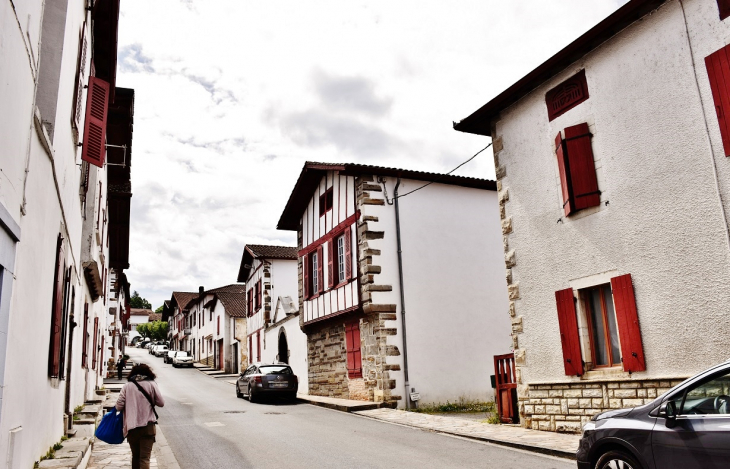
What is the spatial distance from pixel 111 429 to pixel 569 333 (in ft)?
23.7

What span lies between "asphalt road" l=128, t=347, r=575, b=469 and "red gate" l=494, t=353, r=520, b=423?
176 centimetres

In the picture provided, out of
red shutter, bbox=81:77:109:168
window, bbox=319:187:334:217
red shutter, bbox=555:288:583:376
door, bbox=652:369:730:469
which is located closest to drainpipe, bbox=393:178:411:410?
window, bbox=319:187:334:217

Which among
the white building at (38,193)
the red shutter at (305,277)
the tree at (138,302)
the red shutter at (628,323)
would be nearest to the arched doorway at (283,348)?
the red shutter at (305,277)

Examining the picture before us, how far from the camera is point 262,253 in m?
31.0

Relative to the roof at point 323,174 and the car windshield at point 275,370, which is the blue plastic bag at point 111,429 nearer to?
the roof at point 323,174

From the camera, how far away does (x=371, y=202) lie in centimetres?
1697

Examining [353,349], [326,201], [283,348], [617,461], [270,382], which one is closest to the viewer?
[617,461]

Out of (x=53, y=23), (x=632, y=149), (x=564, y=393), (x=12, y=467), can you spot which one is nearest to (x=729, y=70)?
(x=632, y=149)

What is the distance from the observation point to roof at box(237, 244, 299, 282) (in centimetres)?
3067

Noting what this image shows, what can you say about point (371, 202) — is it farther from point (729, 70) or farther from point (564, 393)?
point (729, 70)

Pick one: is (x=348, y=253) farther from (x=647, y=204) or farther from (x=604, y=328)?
(x=647, y=204)

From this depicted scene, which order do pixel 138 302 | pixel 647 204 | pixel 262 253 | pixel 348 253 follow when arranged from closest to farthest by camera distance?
1. pixel 647 204
2. pixel 348 253
3. pixel 262 253
4. pixel 138 302

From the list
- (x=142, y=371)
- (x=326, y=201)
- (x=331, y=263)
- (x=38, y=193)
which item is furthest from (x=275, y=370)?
(x=38, y=193)

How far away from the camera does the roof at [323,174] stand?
17.1 m
